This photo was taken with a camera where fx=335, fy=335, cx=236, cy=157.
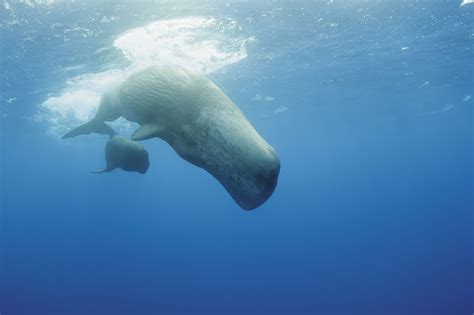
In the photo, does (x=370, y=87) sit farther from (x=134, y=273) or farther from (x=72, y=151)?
(x=72, y=151)

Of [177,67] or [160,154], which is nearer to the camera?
[177,67]

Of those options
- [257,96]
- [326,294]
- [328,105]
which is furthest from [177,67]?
[326,294]

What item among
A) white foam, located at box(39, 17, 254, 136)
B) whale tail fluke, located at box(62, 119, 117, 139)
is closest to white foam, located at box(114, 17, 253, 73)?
white foam, located at box(39, 17, 254, 136)

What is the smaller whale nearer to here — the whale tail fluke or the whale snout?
the whale tail fluke

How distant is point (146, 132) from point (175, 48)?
14979mm

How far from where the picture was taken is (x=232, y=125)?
2154mm

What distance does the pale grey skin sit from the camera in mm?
1998

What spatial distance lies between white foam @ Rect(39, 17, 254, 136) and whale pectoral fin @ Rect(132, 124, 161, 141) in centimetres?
976

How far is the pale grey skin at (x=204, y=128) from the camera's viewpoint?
78.7 inches

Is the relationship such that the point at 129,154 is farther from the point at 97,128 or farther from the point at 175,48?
the point at 175,48

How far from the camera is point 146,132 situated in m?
2.45

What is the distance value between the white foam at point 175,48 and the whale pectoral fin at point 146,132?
32.0 ft

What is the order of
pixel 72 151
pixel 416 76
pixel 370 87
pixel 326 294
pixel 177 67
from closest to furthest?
1. pixel 177 67
2. pixel 416 76
3. pixel 370 87
4. pixel 326 294
5. pixel 72 151

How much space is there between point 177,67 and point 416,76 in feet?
88.6
